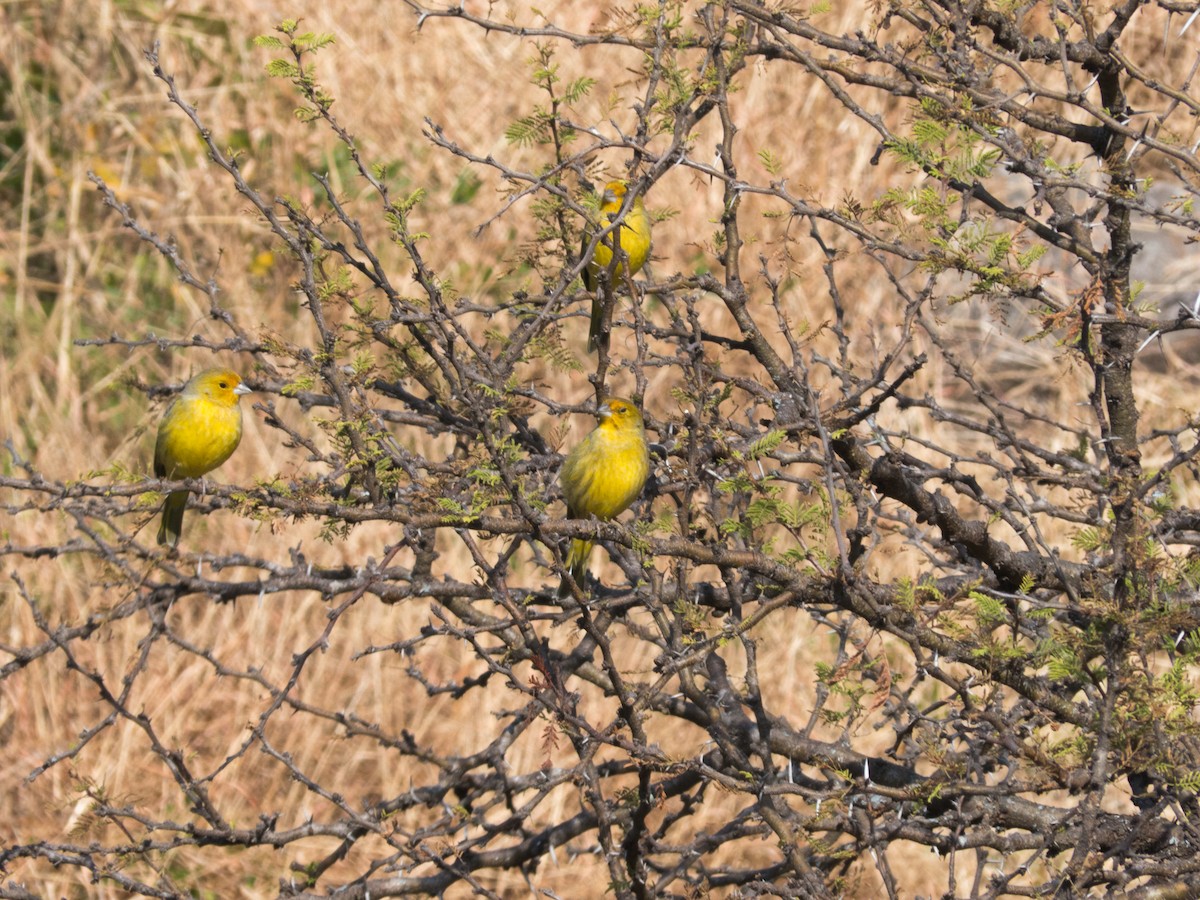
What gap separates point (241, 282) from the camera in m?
9.82

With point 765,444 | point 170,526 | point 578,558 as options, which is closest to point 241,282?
point 170,526

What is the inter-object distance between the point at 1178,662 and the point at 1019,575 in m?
1.08

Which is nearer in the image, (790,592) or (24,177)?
(790,592)

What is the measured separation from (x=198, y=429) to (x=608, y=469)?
2.03 metres

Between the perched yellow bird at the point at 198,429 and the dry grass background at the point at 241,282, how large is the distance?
1.66 m

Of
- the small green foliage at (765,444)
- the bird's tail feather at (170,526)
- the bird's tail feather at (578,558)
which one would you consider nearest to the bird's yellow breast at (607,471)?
the bird's tail feather at (578,558)

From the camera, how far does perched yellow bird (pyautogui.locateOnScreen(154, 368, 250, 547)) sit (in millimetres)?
5844

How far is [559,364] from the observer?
13.9 ft

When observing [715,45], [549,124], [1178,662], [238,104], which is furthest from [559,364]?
[238,104]

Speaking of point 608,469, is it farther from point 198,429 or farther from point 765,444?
point 198,429

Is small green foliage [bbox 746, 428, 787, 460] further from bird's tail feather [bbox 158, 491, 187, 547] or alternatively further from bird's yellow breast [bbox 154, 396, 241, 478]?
bird's tail feather [bbox 158, 491, 187, 547]

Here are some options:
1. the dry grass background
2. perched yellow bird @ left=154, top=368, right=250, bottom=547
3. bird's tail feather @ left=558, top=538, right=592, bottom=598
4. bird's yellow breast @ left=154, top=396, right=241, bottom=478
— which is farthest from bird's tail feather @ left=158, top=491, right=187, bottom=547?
bird's tail feather @ left=558, top=538, right=592, bottom=598

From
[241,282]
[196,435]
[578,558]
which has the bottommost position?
[578,558]

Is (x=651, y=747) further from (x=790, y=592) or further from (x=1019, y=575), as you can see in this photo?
(x=1019, y=575)
